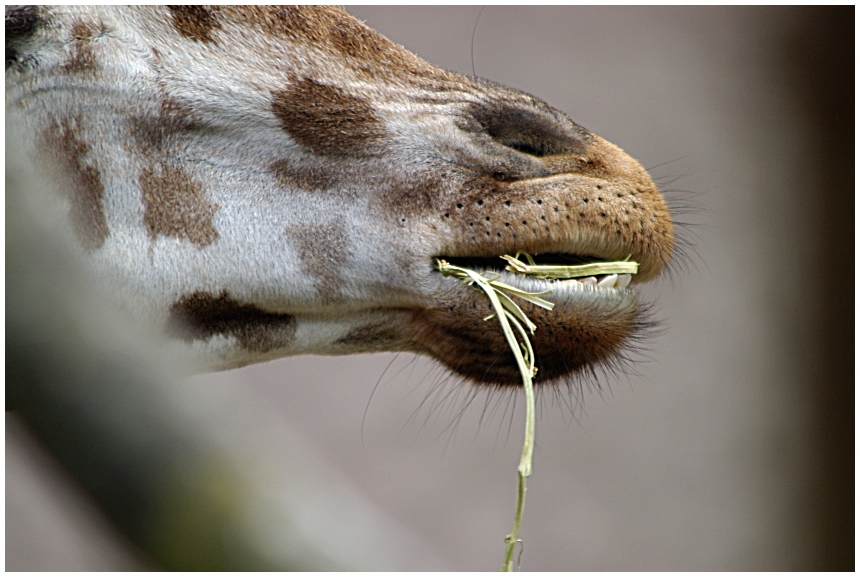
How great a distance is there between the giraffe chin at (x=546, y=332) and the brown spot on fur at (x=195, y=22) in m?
0.54

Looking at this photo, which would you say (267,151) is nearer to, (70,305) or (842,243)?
(70,305)

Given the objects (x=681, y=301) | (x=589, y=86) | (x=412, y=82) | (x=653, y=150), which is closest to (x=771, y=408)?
(x=681, y=301)

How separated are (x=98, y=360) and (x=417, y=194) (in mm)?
889

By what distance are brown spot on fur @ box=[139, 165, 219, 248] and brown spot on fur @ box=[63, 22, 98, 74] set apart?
167 millimetres

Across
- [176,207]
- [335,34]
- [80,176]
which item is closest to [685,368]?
[335,34]

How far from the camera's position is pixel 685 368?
3881mm

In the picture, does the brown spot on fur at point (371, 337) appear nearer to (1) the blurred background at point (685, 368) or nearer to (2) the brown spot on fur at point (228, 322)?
(2) the brown spot on fur at point (228, 322)

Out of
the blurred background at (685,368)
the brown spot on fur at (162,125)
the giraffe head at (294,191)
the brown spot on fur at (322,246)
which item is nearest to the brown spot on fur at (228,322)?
the giraffe head at (294,191)

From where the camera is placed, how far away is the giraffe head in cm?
121

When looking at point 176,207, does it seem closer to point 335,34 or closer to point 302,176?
point 302,176


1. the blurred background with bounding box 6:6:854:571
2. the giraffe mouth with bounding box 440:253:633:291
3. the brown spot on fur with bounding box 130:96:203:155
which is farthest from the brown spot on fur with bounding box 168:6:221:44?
the blurred background with bounding box 6:6:854:571

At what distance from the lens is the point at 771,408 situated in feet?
→ 13.0

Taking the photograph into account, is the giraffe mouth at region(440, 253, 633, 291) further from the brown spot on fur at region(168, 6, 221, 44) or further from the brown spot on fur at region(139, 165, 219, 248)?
the brown spot on fur at region(168, 6, 221, 44)

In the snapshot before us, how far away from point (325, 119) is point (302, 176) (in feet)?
0.32
